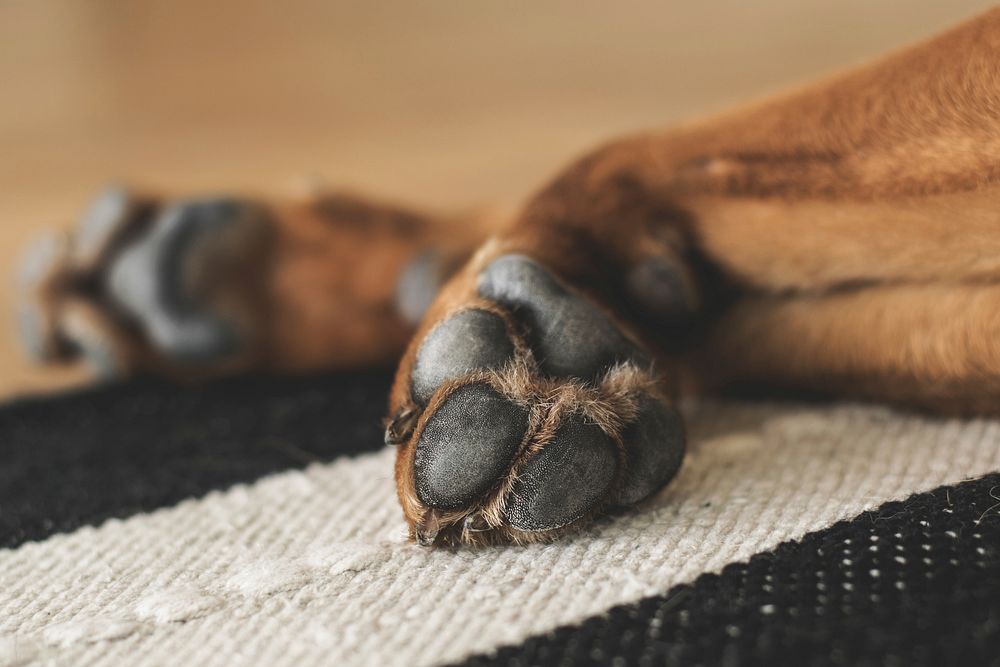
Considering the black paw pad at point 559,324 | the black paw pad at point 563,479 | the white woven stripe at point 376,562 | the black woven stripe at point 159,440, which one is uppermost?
the black paw pad at point 559,324

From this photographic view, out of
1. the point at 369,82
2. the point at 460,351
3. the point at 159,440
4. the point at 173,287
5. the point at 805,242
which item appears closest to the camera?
the point at 460,351

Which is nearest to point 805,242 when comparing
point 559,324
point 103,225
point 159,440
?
point 559,324

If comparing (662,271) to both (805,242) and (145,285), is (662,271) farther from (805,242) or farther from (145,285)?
(145,285)

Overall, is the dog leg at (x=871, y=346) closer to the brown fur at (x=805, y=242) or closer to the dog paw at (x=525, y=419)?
the brown fur at (x=805, y=242)

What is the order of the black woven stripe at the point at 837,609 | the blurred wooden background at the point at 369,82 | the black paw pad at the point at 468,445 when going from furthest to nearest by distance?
the blurred wooden background at the point at 369,82 < the black paw pad at the point at 468,445 < the black woven stripe at the point at 837,609

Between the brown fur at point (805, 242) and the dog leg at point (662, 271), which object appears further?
the brown fur at point (805, 242)

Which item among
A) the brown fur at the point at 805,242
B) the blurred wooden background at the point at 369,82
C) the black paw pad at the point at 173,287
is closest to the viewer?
the brown fur at the point at 805,242

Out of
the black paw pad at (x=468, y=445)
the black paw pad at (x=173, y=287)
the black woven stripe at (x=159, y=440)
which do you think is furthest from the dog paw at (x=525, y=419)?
the black paw pad at (x=173, y=287)
